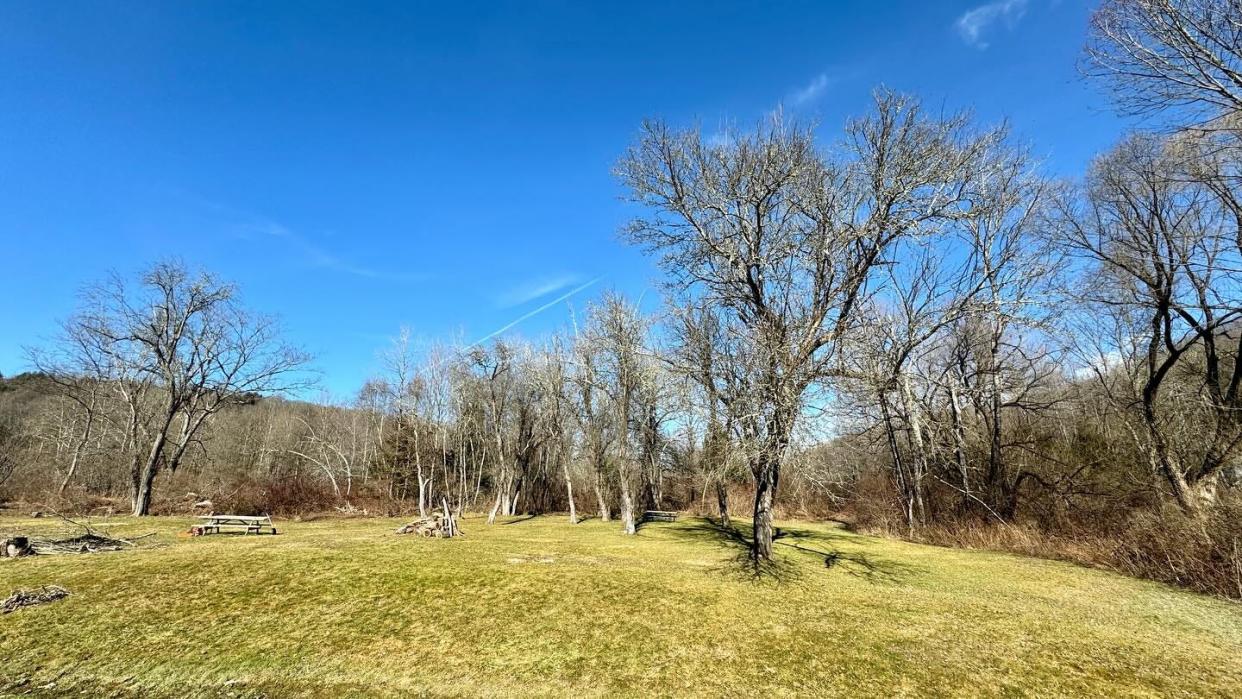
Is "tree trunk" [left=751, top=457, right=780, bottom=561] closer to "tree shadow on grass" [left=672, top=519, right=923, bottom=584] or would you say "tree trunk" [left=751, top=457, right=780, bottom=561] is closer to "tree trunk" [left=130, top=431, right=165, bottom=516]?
"tree shadow on grass" [left=672, top=519, right=923, bottom=584]

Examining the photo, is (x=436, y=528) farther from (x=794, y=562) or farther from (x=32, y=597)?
(x=794, y=562)

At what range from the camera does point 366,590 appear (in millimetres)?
7836

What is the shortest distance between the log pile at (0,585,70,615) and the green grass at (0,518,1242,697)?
220mm

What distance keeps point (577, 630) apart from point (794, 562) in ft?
20.7

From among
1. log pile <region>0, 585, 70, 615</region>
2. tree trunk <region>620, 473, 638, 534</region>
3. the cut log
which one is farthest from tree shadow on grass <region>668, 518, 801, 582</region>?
log pile <region>0, 585, 70, 615</region>

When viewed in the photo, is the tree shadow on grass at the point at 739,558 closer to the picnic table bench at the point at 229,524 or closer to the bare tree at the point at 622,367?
the bare tree at the point at 622,367

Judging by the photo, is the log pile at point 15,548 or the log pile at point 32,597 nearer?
the log pile at point 32,597

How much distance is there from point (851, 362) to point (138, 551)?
14921 millimetres

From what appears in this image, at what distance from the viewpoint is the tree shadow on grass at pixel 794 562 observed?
1004 cm

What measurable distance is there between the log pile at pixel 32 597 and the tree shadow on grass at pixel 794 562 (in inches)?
425

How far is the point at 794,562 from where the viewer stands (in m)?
11.1

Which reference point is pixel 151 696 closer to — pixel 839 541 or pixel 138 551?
pixel 138 551

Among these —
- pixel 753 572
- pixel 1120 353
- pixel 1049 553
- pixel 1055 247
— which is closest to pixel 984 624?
pixel 753 572

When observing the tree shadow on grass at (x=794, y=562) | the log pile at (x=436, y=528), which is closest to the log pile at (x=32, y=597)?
the log pile at (x=436, y=528)
